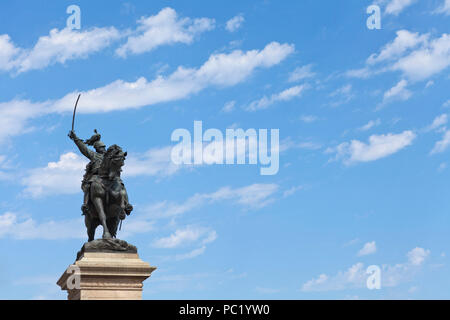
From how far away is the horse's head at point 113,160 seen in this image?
3016 centimetres

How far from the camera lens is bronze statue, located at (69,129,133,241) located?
30.1 meters

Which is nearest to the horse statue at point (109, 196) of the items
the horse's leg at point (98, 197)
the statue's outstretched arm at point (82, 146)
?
the horse's leg at point (98, 197)

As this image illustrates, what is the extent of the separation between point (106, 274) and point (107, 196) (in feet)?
8.63

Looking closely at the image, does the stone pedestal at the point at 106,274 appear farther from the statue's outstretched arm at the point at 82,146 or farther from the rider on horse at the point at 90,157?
the statue's outstretched arm at the point at 82,146

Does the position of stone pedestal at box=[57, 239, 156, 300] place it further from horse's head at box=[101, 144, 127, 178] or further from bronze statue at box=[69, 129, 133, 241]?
horse's head at box=[101, 144, 127, 178]

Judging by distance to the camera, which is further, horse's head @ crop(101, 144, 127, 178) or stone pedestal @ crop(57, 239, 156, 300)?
horse's head @ crop(101, 144, 127, 178)

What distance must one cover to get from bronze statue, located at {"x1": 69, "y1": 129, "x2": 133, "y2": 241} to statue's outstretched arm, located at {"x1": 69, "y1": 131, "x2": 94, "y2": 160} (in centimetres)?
85

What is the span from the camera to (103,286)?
28.8 metres

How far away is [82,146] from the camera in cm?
3139

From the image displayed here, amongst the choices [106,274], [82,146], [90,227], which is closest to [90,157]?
[82,146]

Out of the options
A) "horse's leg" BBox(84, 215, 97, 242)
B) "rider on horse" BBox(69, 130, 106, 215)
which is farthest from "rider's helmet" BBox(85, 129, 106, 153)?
"horse's leg" BBox(84, 215, 97, 242)

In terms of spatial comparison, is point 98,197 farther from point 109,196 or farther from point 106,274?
point 106,274
